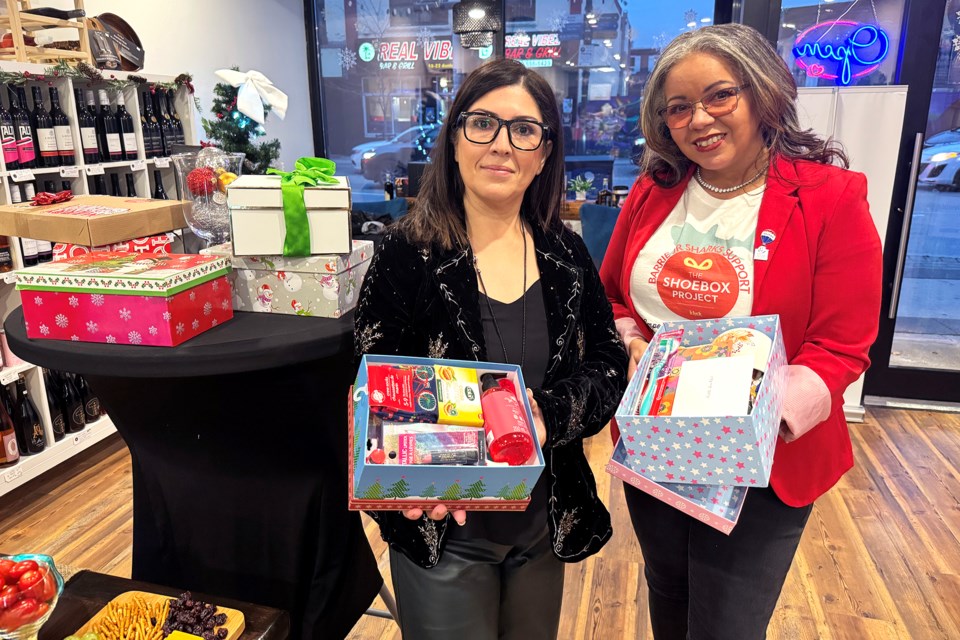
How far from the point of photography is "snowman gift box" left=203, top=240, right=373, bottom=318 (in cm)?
144

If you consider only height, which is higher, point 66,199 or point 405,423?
point 66,199

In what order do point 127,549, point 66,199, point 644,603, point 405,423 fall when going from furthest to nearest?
point 127,549 < point 644,603 < point 66,199 < point 405,423

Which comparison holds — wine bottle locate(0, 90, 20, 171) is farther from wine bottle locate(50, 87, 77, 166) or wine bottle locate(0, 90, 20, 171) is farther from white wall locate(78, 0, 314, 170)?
white wall locate(78, 0, 314, 170)

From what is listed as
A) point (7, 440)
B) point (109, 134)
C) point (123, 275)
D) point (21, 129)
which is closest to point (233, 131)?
point (109, 134)

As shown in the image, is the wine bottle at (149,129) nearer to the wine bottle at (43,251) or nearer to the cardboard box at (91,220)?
the wine bottle at (43,251)

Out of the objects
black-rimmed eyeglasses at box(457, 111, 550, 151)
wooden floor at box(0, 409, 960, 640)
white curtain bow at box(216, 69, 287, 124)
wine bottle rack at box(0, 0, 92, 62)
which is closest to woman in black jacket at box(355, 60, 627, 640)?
black-rimmed eyeglasses at box(457, 111, 550, 151)

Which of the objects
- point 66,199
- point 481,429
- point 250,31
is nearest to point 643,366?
point 481,429

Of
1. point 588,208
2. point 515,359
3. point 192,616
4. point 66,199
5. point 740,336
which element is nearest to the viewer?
point 740,336

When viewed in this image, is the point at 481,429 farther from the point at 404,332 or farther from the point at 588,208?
the point at 588,208

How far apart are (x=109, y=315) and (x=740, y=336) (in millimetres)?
1182

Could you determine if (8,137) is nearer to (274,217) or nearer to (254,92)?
(254,92)

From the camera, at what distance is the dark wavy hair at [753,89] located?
1.21 metres

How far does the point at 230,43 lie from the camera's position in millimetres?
5160

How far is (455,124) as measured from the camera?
4.15 ft
